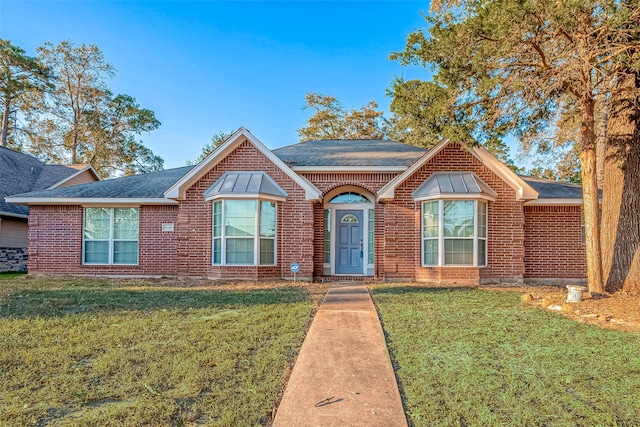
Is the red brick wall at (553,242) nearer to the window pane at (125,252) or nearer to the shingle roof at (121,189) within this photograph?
the shingle roof at (121,189)

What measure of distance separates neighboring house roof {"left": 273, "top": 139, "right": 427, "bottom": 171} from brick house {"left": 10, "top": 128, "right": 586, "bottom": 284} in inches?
2.8

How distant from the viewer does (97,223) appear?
41.5 feet

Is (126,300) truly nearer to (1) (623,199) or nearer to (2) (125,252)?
(2) (125,252)

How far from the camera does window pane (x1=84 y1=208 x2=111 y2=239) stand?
12617mm

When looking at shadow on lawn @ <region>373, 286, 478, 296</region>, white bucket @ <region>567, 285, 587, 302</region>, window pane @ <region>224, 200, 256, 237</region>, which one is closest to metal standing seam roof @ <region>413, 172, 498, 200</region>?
shadow on lawn @ <region>373, 286, 478, 296</region>

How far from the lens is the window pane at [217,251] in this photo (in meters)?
11.1

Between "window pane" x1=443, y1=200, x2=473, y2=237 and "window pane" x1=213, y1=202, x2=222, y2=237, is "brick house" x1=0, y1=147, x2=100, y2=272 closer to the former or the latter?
"window pane" x1=213, y1=202, x2=222, y2=237

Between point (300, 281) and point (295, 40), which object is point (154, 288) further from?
point (295, 40)

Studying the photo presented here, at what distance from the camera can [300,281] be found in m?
11.0

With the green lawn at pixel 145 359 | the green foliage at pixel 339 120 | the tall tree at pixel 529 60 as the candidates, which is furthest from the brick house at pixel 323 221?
the green foliage at pixel 339 120

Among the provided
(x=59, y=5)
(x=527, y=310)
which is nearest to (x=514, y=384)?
(x=527, y=310)

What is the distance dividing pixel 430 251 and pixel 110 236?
10367mm

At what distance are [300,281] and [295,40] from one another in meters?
11.9

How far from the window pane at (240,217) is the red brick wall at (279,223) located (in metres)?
0.73
